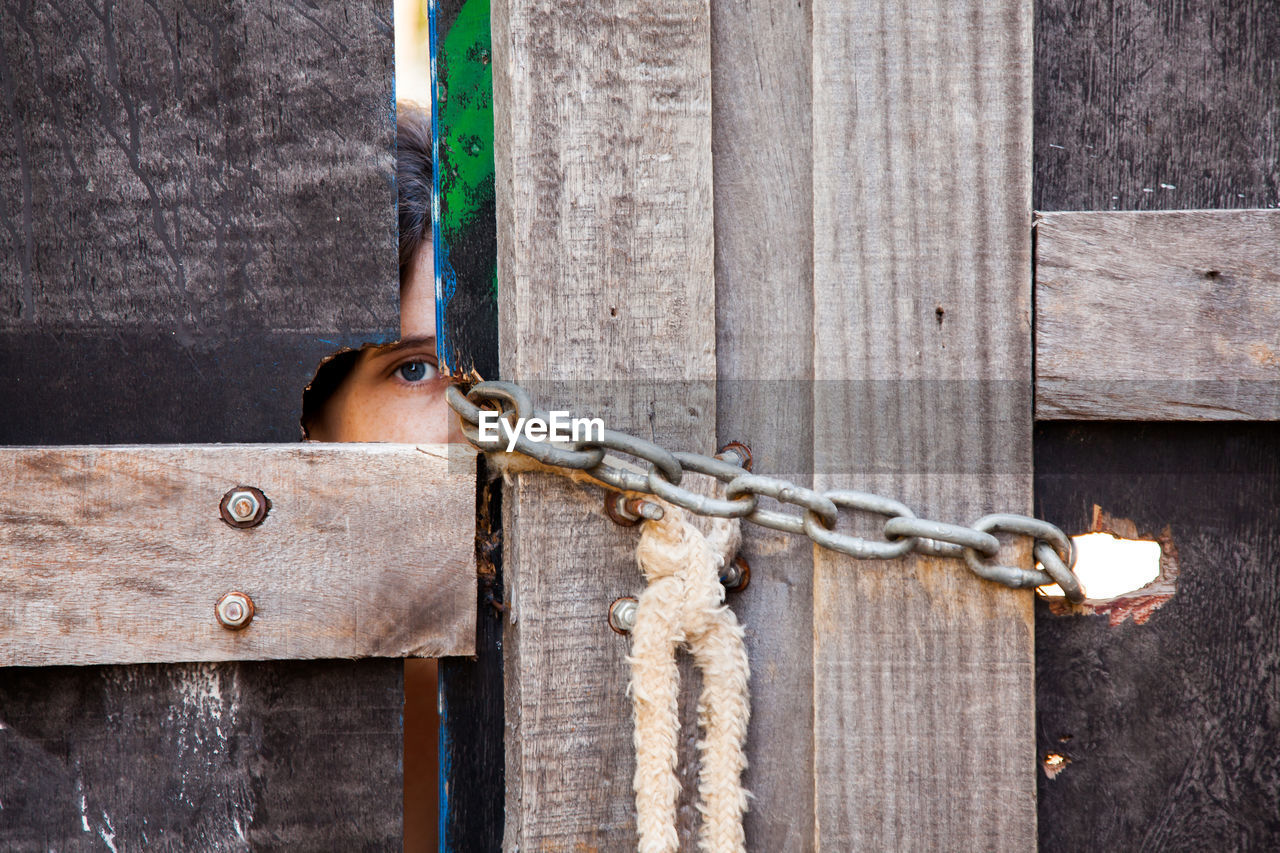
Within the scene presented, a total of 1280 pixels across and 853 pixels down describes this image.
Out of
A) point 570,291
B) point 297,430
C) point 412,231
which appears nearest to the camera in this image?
point 570,291

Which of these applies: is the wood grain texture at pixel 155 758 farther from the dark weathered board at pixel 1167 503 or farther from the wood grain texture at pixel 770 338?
the dark weathered board at pixel 1167 503

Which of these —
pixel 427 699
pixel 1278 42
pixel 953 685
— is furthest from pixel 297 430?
pixel 427 699

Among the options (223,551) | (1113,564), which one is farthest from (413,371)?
(1113,564)

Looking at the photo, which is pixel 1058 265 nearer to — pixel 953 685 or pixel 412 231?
pixel 953 685

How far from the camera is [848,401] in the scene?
2.25 feet

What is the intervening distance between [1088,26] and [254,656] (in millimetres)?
952

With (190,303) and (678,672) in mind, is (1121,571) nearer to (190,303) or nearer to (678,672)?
(678,672)

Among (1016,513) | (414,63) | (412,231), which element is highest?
(414,63)

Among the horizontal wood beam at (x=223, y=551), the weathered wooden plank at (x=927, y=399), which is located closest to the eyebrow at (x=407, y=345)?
the horizontal wood beam at (x=223, y=551)

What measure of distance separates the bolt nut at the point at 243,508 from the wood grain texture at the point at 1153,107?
759 millimetres

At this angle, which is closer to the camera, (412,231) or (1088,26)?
(1088,26)

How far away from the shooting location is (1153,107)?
0.74 metres

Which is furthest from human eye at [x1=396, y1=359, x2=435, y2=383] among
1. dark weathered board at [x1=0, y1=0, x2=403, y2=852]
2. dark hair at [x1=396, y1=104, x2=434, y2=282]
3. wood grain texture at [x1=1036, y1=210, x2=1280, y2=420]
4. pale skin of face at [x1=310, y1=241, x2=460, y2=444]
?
wood grain texture at [x1=1036, y1=210, x2=1280, y2=420]

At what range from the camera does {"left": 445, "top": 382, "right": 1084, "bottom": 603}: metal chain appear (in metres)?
0.64
